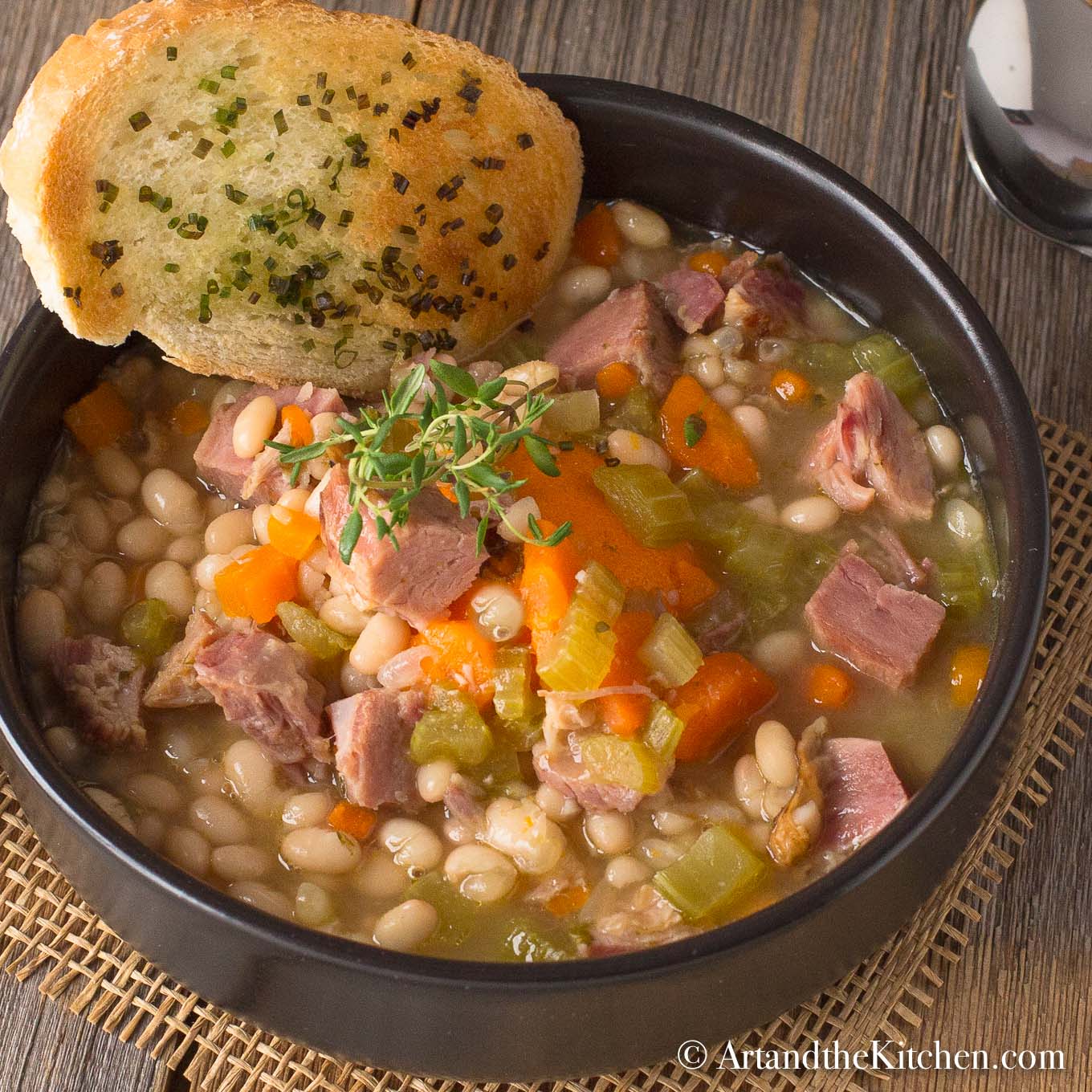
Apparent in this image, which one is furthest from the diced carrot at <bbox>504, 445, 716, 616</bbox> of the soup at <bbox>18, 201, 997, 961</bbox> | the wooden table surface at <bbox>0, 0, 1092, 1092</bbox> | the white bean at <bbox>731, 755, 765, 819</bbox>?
the wooden table surface at <bbox>0, 0, 1092, 1092</bbox>

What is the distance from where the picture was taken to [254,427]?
3.09 metres

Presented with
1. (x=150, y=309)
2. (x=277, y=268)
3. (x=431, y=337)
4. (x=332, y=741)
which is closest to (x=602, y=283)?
(x=431, y=337)

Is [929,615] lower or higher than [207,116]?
lower

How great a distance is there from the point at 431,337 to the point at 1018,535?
1.36m

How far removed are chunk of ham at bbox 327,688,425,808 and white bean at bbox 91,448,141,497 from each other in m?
0.79

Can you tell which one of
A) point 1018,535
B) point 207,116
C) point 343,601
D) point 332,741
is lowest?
point 332,741

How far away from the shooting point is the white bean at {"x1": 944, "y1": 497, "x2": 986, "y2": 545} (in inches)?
124

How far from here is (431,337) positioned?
3.27m

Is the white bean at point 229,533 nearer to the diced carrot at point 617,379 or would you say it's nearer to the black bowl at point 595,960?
the black bowl at point 595,960

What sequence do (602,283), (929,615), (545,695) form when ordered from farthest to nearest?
(602,283) < (929,615) < (545,695)

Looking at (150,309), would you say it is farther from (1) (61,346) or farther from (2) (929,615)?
(2) (929,615)

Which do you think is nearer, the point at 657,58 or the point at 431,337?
the point at 431,337

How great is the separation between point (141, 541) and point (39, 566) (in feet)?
0.73

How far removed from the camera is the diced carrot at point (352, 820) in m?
2.86
